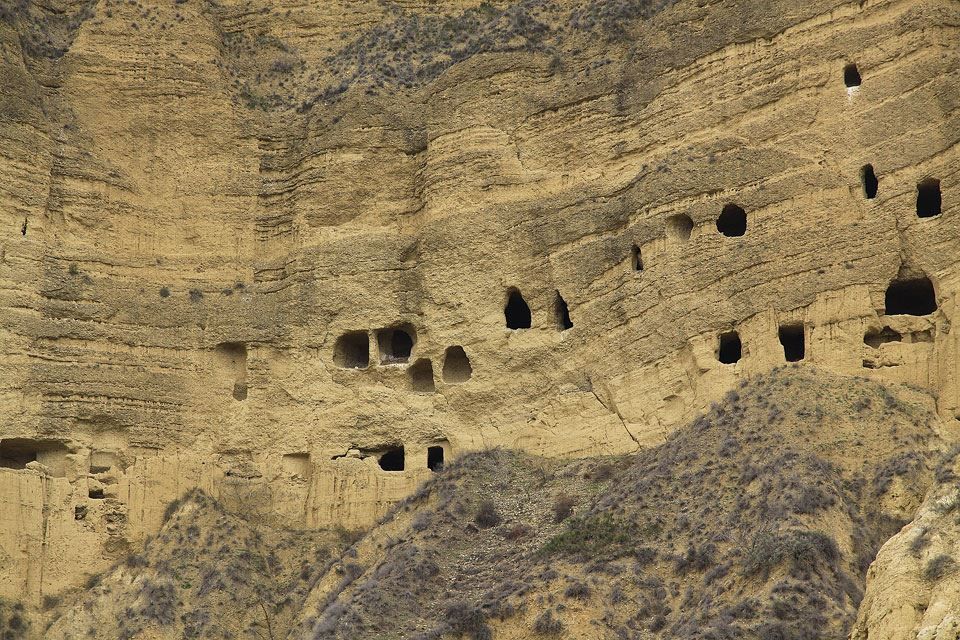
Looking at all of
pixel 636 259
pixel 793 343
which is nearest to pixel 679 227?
pixel 636 259

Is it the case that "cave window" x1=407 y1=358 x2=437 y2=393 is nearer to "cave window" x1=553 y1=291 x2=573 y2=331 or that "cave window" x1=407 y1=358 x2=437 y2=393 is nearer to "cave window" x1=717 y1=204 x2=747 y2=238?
"cave window" x1=553 y1=291 x2=573 y2=331

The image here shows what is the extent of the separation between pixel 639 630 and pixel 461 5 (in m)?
22.2

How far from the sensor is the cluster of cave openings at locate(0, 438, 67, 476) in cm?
4047

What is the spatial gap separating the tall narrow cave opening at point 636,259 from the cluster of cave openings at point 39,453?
13654 mm

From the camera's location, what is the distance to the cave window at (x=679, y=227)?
126ft

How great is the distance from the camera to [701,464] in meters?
33.7

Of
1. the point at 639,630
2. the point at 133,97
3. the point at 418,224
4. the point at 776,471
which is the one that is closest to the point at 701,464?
the point at 776,471

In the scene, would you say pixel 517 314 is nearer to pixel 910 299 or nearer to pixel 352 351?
pixel 352 351

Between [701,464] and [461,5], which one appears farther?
[461,5]

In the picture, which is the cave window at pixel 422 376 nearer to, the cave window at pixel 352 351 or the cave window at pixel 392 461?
the cave window at pixel 352 351

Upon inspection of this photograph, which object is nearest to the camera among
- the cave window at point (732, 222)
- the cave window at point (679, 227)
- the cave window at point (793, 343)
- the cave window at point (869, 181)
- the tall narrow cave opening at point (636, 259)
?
the cave window at point (869, 181)

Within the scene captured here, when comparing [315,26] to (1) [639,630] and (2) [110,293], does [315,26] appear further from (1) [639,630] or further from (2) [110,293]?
(1) [639,630]

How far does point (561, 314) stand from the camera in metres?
40.3

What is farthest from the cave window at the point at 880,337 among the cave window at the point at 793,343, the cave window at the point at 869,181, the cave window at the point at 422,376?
the cave window at the point at 422,376
